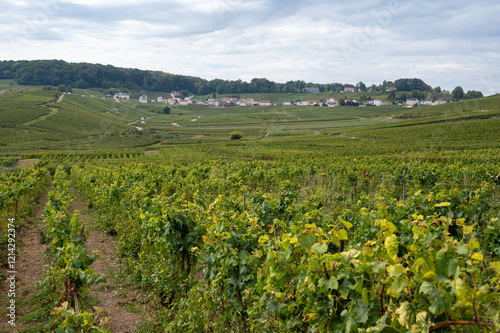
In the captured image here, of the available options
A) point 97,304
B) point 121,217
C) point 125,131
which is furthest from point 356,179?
point 125,131

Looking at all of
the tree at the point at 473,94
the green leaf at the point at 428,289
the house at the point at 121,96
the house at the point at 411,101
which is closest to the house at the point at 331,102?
the house at the point at 411,101

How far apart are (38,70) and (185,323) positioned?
19291cm

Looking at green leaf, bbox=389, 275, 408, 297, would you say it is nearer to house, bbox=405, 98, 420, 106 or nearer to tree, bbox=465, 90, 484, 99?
house, bbox=405, 98, 420, 106

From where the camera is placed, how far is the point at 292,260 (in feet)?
13.2

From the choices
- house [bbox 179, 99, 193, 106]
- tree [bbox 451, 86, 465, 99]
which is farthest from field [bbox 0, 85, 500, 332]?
house [bbox 179, 99, 193, 106]

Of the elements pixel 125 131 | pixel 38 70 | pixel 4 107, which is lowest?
pixel 125 131

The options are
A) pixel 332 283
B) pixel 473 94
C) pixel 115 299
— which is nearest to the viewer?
pixel 332 283

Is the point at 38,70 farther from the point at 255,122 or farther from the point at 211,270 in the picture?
the point at 211,270

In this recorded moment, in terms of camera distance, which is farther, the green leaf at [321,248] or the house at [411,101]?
the house at [411,101]

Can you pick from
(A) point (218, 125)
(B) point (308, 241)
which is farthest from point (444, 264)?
(A) point (218, 125)

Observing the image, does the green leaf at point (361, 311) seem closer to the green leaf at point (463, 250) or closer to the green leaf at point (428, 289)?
the green leaf at point (428, 289)

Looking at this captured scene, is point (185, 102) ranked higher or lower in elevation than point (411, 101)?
lower

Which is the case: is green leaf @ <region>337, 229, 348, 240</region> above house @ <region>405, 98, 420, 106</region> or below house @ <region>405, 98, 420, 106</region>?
below

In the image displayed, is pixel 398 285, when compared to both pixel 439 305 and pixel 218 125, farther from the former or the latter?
pixel 218 125
